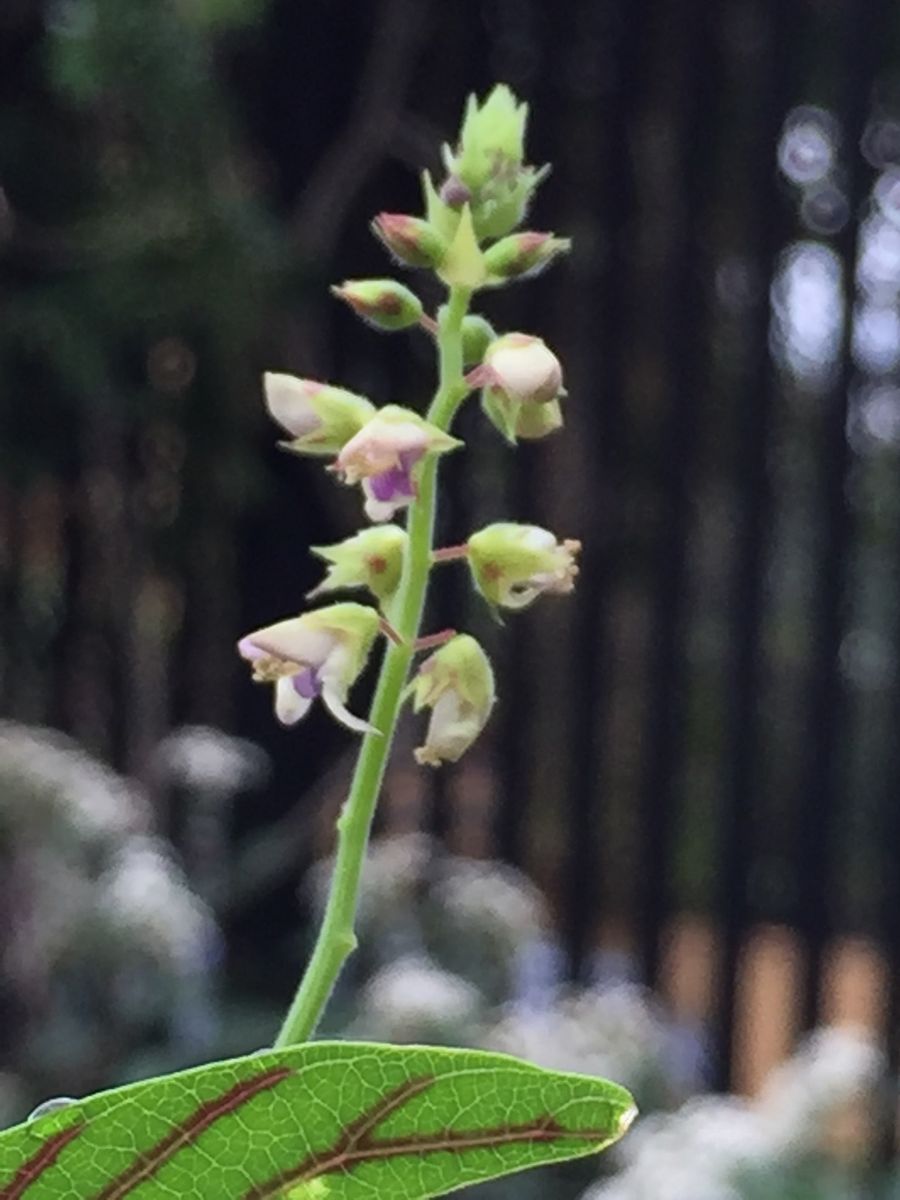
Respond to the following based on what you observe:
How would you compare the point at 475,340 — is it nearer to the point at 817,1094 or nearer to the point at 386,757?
the point at 386,757

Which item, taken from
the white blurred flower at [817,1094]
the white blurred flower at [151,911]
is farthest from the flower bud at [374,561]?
the white blurred flower at [151,911]

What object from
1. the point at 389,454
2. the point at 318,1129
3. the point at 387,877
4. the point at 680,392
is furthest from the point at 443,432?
the point at 680,392

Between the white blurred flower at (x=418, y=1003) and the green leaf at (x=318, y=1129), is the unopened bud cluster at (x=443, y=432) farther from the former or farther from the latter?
the white blurred flower at (x=418, y=1003)

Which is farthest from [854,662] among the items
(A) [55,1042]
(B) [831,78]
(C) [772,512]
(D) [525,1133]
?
(D) [525,1133]

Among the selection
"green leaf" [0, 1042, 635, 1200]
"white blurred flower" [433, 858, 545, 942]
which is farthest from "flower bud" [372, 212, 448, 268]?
"white blurred flower" [433, 858, 545, 942]

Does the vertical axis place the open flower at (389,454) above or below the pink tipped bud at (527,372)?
below

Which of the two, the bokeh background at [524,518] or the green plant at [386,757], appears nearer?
the green plant at [386,757]
